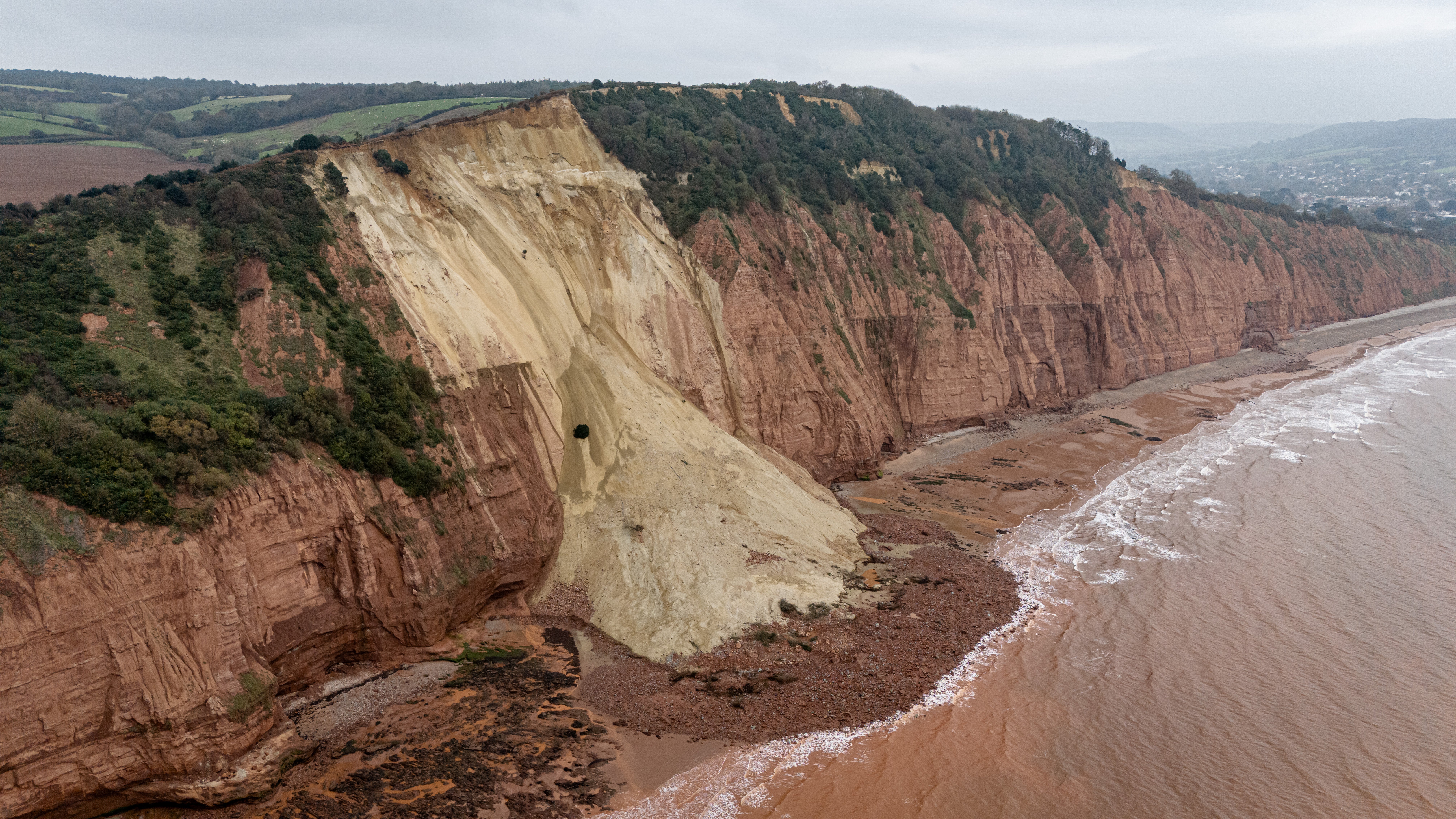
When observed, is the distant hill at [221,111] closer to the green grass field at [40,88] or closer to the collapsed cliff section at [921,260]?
the green grass field at [40,88]

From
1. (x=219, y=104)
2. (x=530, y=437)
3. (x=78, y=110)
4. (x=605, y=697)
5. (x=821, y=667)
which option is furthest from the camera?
(x=219, y=104)

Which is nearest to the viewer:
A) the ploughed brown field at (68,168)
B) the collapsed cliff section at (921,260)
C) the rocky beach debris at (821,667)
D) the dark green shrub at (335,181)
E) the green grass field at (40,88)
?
the rocky beach debris at (821,667)

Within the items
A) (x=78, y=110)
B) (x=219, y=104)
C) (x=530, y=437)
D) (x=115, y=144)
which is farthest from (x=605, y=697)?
(x=78, y=110)

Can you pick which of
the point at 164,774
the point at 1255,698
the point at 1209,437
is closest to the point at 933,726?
the point at 1255,698

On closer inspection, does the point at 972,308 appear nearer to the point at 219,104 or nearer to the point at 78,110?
the point at 219,104

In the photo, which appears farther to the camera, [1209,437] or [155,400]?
[1209,437]

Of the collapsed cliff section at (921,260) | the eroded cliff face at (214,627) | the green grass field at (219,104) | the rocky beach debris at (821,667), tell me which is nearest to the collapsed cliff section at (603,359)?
the rocky beach debris at (821,667)

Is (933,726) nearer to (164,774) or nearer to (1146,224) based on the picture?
(164,774)
